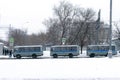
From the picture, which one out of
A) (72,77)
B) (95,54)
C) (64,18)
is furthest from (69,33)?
(72,77)

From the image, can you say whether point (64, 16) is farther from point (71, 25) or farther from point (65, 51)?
point (65, 51)

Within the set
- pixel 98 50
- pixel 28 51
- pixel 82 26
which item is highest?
pixel 82 26

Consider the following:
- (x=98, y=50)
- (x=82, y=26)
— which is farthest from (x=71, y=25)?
(x=98, y=50)

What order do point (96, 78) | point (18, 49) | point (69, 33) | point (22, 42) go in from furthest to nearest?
point (22, 42)
point (69, 33)
point (18, 49)
point (96, 78)

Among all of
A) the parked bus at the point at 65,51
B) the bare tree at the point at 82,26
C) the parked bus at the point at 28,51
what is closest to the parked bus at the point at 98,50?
the parked bus at the point at 65,51

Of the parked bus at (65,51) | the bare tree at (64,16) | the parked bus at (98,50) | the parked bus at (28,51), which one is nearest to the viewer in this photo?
the parked bus at (28,51)

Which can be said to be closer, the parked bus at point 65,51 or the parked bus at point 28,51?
the parked bus at point 28,51

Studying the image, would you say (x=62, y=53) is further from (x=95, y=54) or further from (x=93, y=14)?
(x=93, y=14)

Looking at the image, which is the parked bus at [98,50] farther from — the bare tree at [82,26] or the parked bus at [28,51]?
the bare tree at [82,26]

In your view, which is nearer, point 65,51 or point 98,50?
point 65,51

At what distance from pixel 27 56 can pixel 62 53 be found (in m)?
6.77

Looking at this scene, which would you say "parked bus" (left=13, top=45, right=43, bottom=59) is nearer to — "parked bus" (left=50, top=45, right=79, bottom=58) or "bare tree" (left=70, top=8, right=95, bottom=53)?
"parked bus" (left=50, top=45, right=79, bottom=58)

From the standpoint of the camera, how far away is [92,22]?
78.9 meters

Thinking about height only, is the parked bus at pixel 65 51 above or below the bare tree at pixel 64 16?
below
